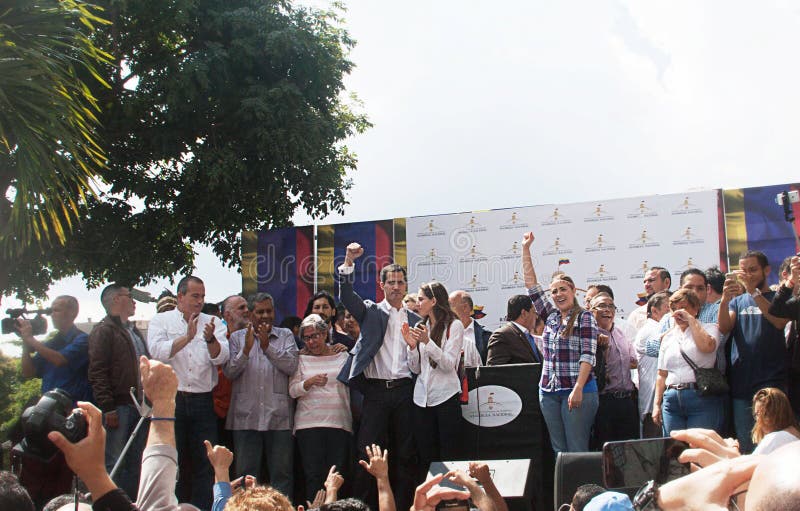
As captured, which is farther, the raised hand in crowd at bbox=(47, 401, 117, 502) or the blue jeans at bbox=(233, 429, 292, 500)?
the blue jeans at bbox=(233, 429, 292, 500)

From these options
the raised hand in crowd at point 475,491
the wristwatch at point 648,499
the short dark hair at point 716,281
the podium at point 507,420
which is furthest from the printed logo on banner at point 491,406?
the wristwatch at point 648,499

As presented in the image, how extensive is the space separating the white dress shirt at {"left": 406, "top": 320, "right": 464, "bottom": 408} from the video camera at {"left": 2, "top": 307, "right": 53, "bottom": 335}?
10.4 ft

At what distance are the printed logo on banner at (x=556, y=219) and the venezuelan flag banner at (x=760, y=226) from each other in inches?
72.2

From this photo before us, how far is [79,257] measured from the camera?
13781mm

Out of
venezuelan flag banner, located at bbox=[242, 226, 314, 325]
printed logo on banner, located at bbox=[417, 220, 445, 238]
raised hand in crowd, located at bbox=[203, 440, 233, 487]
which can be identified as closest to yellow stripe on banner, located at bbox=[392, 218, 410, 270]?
printed logo on banner, located at bbox=[417, 220, 445, 238]

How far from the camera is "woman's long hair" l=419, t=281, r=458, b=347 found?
22.4ft

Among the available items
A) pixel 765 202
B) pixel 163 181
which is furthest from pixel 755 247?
pixel 163 181

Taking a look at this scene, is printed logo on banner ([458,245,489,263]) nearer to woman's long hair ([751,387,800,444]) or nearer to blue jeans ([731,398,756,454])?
blue jeans ([731,398,756,454])

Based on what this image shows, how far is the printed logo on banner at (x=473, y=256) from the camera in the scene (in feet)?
34.5

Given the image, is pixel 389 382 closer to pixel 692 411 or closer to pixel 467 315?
pixel 467 315

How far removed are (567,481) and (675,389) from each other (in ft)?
4.85

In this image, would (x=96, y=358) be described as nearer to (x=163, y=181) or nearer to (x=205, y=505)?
(x=205, y=505)

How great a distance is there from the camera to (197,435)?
279 inches

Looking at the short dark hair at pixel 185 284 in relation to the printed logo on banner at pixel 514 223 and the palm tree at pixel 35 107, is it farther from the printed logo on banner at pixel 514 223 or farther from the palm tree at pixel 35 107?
the printed logo on banner at pixel 514 223
